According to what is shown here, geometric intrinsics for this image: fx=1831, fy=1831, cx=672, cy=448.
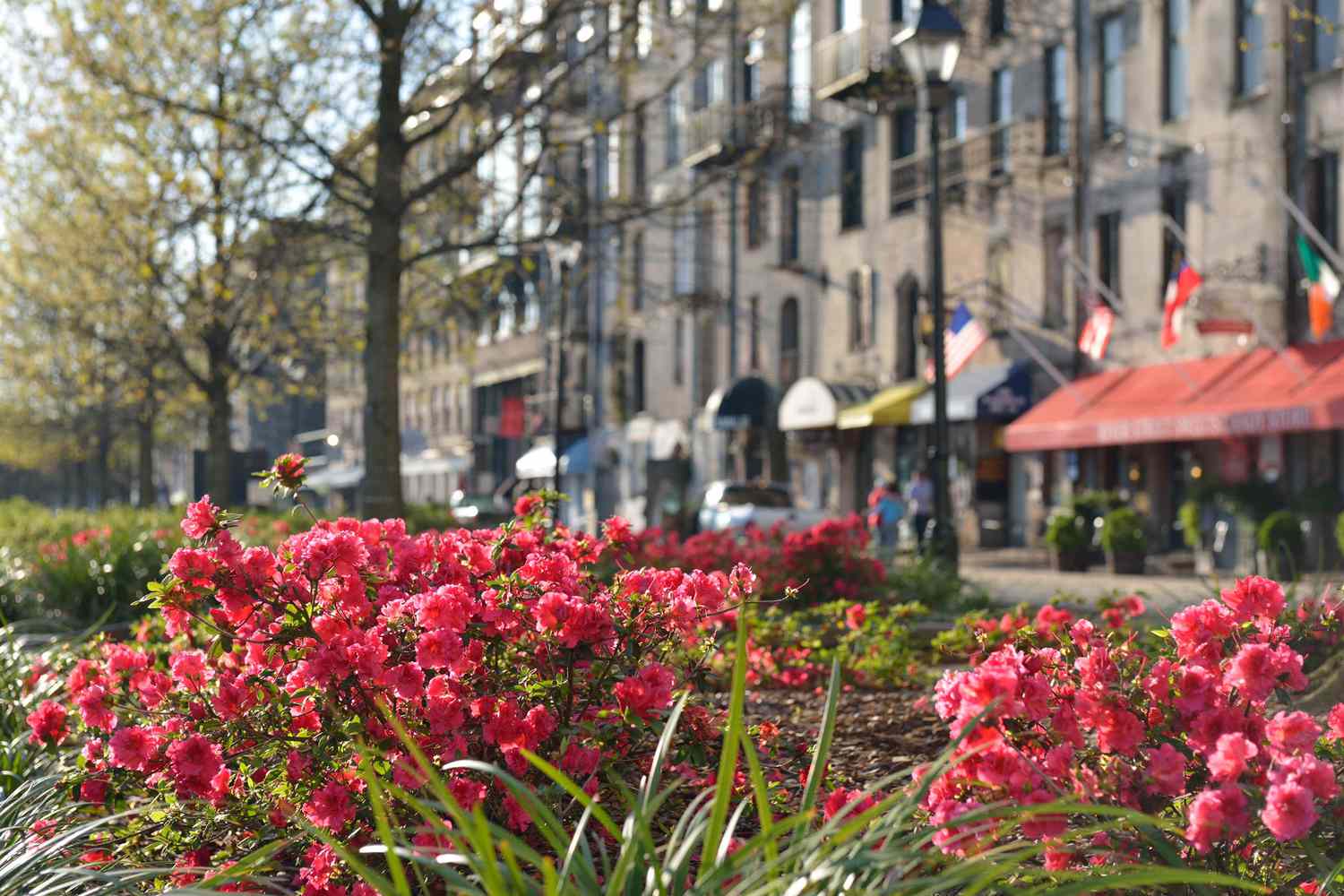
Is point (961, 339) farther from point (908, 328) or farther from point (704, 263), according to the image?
point (704, 263)

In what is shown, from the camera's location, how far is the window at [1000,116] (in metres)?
33.5

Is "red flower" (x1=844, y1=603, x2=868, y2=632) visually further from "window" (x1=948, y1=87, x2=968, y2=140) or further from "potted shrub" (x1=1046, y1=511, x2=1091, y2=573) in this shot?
"window" (x1=948, y1=87, x2=968, y2=140)

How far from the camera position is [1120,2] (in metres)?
29.9

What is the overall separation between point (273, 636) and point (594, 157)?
1928 inches

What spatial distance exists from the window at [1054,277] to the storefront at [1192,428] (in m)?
1.54

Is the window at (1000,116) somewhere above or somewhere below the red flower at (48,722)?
above

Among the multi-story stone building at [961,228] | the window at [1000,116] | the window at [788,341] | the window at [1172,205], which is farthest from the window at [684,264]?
the window at [1172,205]

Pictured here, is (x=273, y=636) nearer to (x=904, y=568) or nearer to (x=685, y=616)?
(x=685, y=616)

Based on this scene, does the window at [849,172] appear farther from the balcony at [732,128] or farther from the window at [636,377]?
the window at [636,377]

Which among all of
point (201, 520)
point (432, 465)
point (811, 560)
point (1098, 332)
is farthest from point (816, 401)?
point (432, 465)

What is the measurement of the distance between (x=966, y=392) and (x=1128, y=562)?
925 centimetres

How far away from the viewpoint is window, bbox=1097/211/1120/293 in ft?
99.8

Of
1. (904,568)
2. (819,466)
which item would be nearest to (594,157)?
(819,466)

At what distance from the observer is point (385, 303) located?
671 inches
